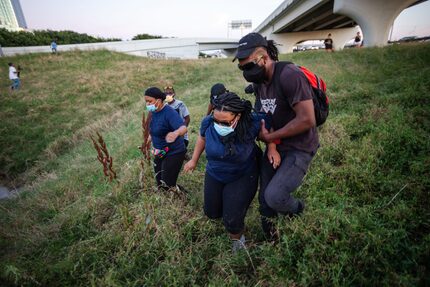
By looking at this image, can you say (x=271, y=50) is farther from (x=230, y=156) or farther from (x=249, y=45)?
(x=230, y=156)

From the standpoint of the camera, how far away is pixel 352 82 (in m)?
7.79

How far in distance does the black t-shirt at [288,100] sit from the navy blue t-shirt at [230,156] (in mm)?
190

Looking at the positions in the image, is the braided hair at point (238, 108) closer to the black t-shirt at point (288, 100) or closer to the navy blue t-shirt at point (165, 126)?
the black t-shirt at point (288, 100)

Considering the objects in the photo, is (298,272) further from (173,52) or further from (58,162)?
(173,52)

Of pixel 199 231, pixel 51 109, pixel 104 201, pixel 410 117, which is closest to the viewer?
pixel 199 231

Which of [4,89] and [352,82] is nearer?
[352,82]

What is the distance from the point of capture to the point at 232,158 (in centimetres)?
221

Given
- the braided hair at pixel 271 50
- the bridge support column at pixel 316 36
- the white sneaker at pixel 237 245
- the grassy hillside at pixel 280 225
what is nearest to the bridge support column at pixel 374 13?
the grassy hillside at pixel 280 225

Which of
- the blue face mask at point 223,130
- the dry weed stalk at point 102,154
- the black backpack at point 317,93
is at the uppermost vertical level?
the black backpack at point 317,93

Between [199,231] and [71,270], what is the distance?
1315mm

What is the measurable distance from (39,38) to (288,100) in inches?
1548

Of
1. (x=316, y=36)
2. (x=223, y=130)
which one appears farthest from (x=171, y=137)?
(x=316, y=36)

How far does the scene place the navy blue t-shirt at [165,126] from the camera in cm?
330

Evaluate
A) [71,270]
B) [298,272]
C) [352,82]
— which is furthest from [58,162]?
[352,82]
